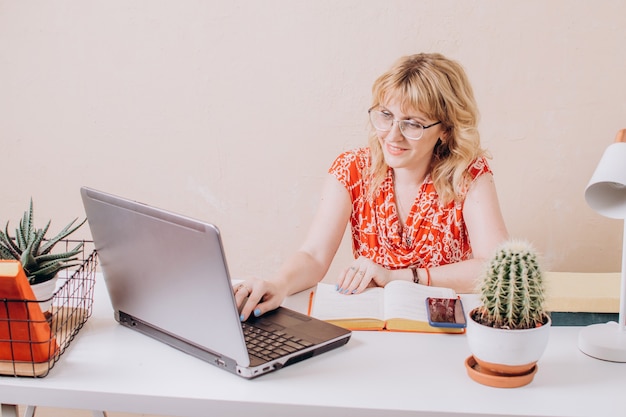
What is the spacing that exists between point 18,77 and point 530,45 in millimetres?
2020

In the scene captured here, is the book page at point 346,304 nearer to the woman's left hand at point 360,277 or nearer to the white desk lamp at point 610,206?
the woman's left hand at point 360,277

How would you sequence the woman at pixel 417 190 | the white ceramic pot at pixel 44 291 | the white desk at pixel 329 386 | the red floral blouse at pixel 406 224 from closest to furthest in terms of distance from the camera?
the white desk at pixel 329 386 → the white ceramic pot at pixel 44 291 → the woman at pixel 417 190 → the red floral blouse at pixel 406 224

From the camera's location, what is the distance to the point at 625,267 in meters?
1.40

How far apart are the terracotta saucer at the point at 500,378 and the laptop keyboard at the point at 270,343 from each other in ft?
1.00

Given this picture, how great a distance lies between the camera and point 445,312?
1509 millimetres

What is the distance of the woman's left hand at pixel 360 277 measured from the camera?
1.67 metres

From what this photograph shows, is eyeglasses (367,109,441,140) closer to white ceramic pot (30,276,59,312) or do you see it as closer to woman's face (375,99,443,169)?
woman's face (375,99,443,169)

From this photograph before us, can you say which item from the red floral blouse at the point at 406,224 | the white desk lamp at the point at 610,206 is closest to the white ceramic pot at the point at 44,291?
the red floral blouse at the point at 406,224

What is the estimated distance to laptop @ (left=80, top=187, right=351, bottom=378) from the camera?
1.20 meters


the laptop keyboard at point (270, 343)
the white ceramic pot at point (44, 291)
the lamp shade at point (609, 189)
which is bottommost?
the laptop keyboard at point (270, 343)

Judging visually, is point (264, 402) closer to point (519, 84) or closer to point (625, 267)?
point (625, 267)

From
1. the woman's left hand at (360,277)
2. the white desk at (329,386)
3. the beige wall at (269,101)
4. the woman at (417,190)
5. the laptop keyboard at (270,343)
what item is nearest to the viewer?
the white desk at (329,386)

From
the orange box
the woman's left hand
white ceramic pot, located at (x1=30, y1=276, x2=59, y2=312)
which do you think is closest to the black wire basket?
the orange box

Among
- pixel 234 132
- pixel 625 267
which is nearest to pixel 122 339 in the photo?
pixel 625 267
